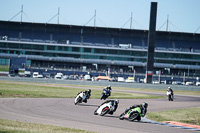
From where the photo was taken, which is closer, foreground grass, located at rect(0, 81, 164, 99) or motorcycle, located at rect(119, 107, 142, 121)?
motorcycle, located at rect(119, 107, 142, 121)

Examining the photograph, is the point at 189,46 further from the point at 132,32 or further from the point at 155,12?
the point at 155,12

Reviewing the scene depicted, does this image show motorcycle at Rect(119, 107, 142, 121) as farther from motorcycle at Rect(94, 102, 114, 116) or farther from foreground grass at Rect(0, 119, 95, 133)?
foreground grass at Rect(0, 119, 95, 133)

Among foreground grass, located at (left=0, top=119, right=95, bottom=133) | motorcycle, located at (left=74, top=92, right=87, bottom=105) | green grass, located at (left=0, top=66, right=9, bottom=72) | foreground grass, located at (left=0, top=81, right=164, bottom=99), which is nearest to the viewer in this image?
foreground grass, located at (left=0, top=119, right=95, bottom=133)

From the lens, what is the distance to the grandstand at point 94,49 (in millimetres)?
112125

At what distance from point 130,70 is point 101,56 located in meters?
10.2

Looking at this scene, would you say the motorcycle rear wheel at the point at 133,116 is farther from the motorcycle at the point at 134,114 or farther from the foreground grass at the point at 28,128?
the foreground grass at the point at 28,128

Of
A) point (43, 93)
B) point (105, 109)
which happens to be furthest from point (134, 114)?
point (43, 93)

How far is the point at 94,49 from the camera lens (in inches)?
4488

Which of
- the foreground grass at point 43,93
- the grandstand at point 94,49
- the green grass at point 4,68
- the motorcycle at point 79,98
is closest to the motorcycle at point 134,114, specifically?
the motorcycle at point 79,98

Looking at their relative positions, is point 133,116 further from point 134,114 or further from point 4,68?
point 4,68

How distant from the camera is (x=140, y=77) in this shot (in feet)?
360

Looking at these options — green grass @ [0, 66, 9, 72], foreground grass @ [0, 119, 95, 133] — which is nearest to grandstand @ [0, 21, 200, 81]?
green grass @ [0, 66, 9, 72]

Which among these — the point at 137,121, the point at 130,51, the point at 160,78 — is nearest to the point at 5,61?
the point at 130,51

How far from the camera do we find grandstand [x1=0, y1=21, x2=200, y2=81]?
112m
